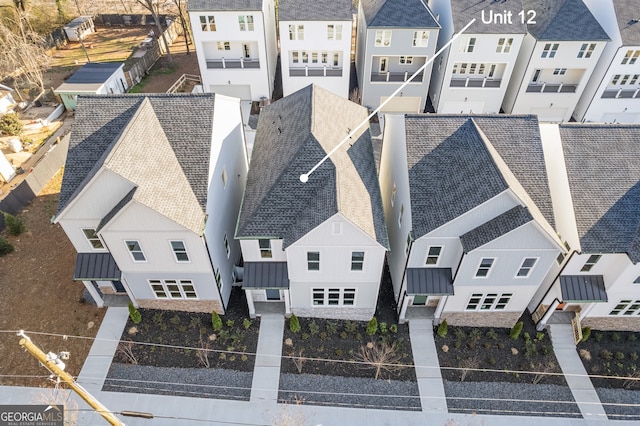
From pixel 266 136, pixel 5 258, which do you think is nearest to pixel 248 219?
pixel 266 136

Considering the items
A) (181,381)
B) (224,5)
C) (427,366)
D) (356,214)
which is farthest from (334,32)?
(181,381)

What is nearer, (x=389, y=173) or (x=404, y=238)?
(x=404, y=238)

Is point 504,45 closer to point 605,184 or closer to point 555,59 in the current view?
point 555,59

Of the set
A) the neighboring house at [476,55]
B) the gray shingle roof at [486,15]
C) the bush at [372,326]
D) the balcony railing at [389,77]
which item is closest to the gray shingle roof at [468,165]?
the bush at [372,326]

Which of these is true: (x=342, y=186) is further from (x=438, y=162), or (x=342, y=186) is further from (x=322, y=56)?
(x=322, y=56)

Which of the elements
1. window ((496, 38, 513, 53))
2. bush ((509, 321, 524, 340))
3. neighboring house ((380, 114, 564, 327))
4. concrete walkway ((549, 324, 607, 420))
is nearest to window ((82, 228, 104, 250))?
neighboring house ((380, 114, 564, 327))

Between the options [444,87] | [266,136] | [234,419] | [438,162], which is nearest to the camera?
[234,419]
